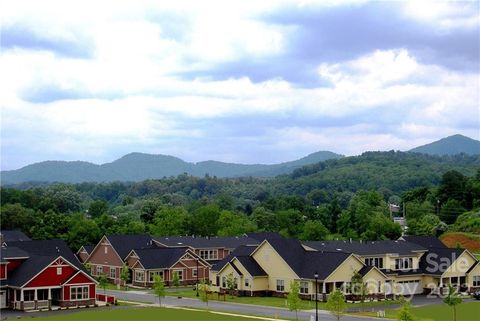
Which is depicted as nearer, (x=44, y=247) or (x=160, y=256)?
(x=44, y=247)

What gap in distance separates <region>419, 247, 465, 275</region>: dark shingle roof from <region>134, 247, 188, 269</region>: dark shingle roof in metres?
21.9

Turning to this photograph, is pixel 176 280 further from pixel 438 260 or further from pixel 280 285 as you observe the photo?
pixel 438 260

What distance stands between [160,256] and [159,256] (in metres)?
0.11

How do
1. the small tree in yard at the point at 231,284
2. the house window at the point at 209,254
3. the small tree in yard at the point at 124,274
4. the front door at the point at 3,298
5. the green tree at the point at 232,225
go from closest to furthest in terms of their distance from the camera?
the front door at the point at 3,298 → the small tree in yard at the point at 231,284 → the small tree in yard at the point at 124,274 → the house window at the point at 209,254 → the green tree at the point at 232,225

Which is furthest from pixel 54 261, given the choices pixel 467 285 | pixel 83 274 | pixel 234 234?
pixel 234 234

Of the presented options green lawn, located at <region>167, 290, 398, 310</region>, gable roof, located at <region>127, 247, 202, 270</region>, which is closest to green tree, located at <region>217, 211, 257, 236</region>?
gable roof, located at <region>127, 247, 202, 270</region>

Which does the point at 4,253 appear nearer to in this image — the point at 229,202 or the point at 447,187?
the point at 447,187

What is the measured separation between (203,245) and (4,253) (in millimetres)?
27633

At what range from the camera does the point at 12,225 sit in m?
95.1

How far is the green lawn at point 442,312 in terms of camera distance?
149ft

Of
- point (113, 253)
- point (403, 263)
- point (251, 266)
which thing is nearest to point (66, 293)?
point (251, 266)

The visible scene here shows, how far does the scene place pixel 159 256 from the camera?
69.8m

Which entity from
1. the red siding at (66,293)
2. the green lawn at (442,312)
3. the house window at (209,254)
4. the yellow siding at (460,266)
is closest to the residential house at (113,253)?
the house window at (209,254)

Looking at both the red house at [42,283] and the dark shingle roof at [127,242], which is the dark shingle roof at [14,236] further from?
the red house at [42,283]
